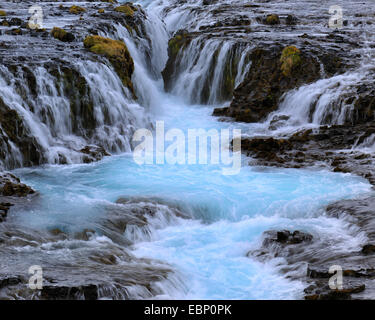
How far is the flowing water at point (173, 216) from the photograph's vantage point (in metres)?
7.29

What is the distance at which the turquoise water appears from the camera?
754cm

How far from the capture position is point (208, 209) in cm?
1017

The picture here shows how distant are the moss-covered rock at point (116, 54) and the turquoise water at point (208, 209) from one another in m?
3.85

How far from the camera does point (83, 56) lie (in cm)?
1588

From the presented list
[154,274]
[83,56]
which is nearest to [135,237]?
[154,274]

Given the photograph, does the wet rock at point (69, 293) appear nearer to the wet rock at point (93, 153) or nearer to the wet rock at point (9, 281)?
the wet rock at point (9, 281)

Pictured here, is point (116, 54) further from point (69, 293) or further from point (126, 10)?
point (69, 293)

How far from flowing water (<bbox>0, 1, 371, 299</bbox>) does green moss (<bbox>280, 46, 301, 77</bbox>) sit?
1464 millimetres

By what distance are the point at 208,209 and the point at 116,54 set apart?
8.40 meters

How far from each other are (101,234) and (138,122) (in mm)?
7345

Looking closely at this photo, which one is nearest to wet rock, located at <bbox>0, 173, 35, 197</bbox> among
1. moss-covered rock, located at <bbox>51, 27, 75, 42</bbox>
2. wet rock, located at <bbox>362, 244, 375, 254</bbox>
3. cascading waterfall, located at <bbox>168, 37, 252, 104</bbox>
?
wet rock, located at <bbox>362, 244, 375, 254</bbox>

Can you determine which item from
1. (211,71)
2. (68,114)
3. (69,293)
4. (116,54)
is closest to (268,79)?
(211,71)

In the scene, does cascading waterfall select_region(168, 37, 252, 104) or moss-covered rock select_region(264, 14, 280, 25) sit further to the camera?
moss-covered rock select_region(264, 14, 280, 25)

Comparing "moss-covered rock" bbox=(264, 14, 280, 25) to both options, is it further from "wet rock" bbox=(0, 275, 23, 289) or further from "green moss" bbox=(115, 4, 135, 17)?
"wet rock" bbox=(0, 275, 23, 289)
